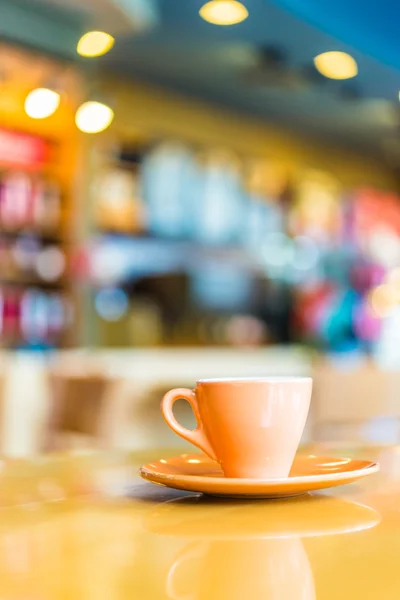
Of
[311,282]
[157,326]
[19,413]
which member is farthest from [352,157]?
[19,413]

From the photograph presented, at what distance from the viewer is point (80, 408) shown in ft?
8.81

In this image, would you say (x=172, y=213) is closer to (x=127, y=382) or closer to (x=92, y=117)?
(x=92, y=117)

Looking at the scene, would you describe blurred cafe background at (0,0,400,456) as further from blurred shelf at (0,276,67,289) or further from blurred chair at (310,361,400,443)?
blurred chair at (310,361,400,443)

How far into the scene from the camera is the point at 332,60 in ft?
7.02

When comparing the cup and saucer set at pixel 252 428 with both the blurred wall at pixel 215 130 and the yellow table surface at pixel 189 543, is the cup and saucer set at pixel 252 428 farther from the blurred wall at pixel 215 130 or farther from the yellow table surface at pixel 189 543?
the blurred wall at pixel 215 130

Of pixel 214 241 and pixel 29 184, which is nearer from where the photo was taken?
pixel 29 184

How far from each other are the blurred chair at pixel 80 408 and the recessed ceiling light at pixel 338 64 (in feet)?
3.46

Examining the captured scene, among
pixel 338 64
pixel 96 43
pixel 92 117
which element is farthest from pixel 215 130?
pixel 96 43

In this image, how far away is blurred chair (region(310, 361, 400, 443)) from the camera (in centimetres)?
161

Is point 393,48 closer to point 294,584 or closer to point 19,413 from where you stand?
point 294,584

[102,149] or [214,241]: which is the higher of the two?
[102,149]

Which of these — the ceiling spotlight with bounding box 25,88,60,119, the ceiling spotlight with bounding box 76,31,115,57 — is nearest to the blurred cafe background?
the ceiling spotlight with bounding box 25,88,60,119

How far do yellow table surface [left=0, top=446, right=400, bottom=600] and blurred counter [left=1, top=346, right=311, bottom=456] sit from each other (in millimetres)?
1599

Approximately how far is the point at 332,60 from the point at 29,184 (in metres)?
3.77
